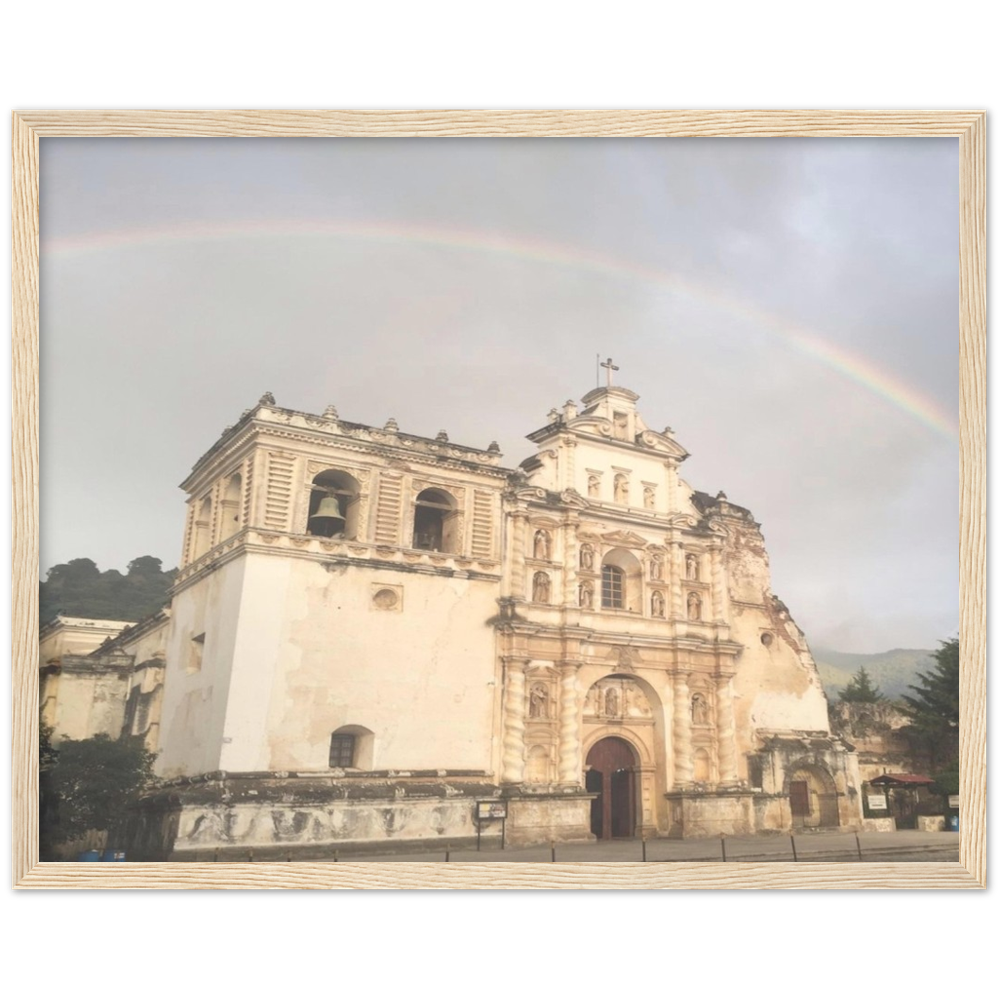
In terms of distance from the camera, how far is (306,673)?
53.6ft

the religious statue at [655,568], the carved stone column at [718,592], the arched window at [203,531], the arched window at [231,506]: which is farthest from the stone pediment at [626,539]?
the arched window at [203,531]

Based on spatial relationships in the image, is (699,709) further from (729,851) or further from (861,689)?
(729,851)

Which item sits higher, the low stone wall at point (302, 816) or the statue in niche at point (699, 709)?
the statue in niche at point (699, 709)

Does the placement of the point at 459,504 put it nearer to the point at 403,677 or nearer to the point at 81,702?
the point at 403,677

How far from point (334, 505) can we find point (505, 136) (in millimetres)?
6666

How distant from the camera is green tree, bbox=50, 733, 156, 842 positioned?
14.5m

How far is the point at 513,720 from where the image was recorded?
59.3 feet

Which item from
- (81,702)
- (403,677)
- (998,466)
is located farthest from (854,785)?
(81,702)

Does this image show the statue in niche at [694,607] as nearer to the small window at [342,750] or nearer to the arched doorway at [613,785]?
the arched doorway at [613,785]

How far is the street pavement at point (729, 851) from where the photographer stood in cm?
1582

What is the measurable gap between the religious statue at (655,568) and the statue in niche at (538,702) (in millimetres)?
3302

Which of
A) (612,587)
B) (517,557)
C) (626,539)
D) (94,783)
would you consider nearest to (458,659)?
(517,557)

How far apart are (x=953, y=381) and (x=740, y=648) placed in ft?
22.7

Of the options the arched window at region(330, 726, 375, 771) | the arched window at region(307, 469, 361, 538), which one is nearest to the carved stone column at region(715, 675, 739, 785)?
the arched window at region(330, 726, 375, 771)
